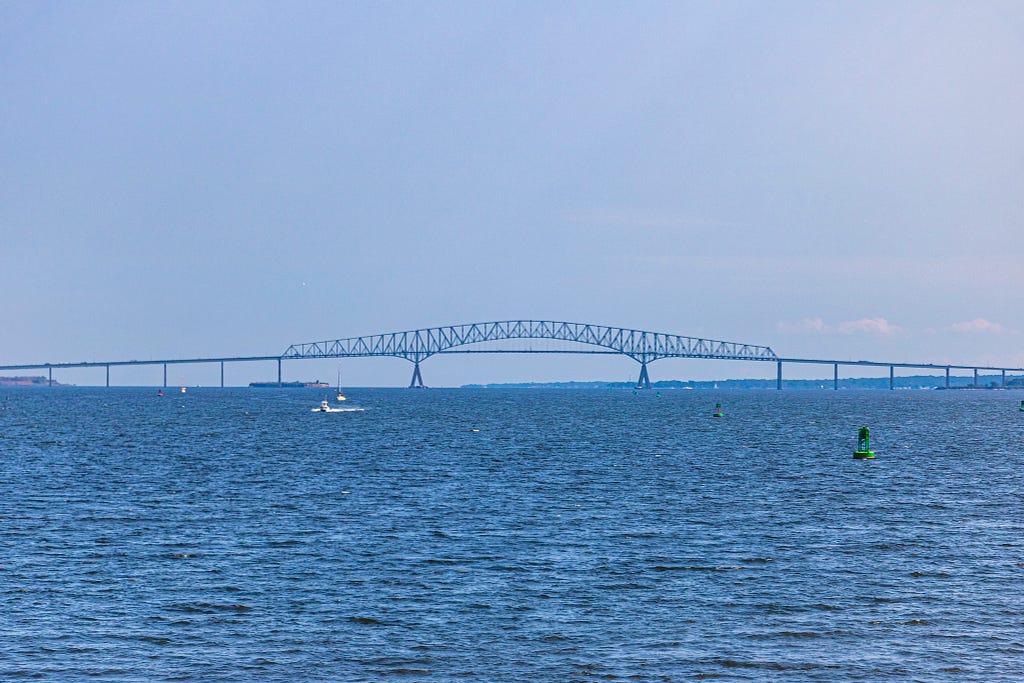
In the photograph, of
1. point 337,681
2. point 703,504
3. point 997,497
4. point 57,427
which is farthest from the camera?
point 57,427

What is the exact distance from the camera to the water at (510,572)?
28.7 meters

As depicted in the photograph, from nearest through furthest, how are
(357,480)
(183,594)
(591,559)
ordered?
(183,594)
(591,559)
(357,480)

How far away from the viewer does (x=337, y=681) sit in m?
26.8

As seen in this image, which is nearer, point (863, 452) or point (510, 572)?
point (510, 572)

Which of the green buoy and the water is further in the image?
the green buoy

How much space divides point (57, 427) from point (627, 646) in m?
119

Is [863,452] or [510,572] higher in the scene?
[863,452]

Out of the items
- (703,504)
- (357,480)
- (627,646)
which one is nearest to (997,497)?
Result: (703,504)

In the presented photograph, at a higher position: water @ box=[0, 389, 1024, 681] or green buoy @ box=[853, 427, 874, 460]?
green buoy @ box=[853, 427, 874, 460]

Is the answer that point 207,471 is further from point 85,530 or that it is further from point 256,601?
point 256,601

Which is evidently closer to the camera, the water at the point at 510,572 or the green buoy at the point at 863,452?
the water at the point at 510,572

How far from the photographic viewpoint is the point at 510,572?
38.4 m

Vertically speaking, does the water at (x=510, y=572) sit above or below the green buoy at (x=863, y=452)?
below

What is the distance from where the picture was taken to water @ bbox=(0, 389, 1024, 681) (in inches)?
1129
